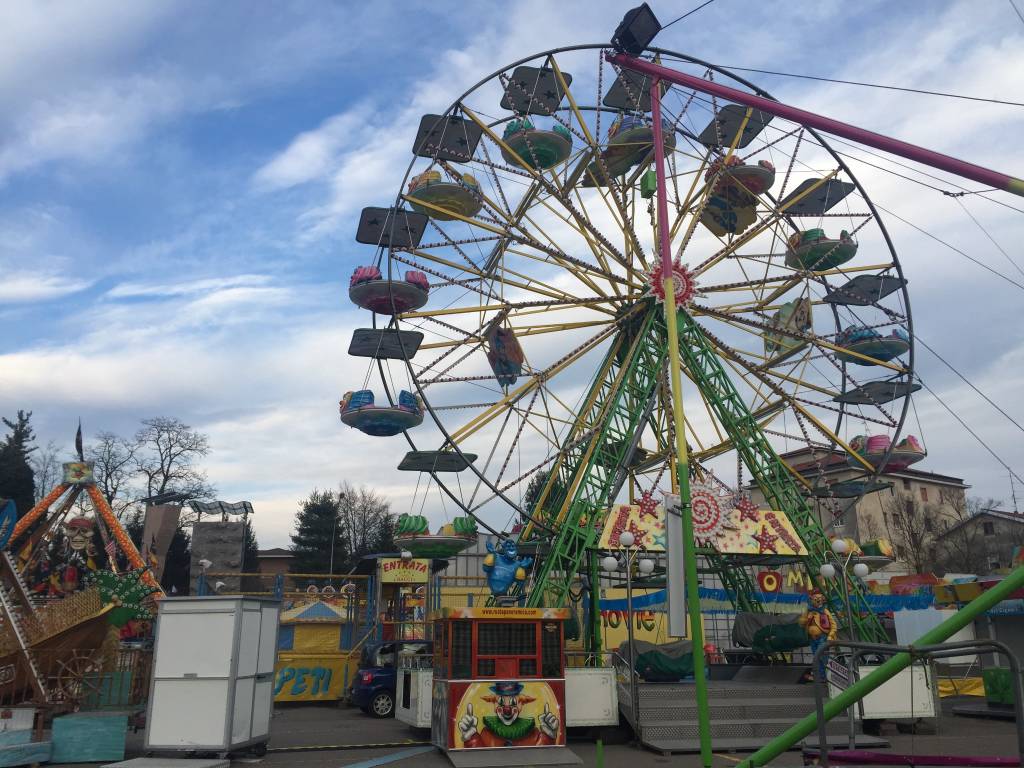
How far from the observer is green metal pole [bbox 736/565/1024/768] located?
6.00 metres

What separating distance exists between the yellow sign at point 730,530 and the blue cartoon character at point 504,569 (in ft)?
5.90

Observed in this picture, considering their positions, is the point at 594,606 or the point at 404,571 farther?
the point at 404,571

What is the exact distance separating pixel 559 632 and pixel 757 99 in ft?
27.7

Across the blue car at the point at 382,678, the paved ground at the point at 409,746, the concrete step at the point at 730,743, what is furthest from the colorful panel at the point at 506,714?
the blue car at the point at 382,678

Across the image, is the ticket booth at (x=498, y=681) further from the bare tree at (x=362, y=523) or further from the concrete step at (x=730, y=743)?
the bare tree at (x=362, y=523)

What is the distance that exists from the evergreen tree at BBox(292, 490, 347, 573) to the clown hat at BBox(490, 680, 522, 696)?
175 ft

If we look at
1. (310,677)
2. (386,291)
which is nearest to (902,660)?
(386,291)

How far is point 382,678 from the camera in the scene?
17656 mm

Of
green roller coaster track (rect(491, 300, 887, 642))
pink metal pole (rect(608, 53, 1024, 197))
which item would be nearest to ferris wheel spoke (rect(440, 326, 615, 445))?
green roller coaster track (rect(491, 300, 887, 642))

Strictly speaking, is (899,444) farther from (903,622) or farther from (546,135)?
(546,135)

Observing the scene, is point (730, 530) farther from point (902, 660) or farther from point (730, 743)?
point (902, 660)

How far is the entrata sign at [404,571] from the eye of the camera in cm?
2370

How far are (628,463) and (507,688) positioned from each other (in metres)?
7.72

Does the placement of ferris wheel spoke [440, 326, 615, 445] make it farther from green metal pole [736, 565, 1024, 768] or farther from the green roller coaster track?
green metal pole [736, 565, 1024, 768]
